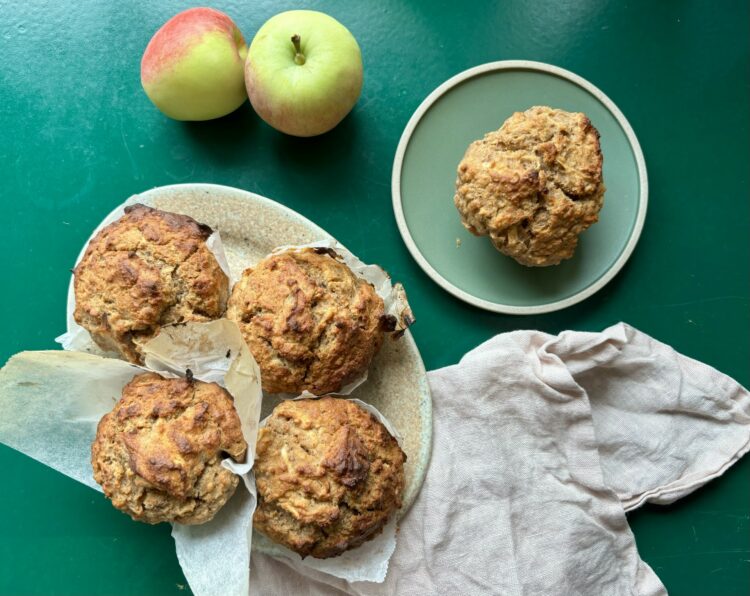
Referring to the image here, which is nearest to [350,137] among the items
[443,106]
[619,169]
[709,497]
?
[443,106]

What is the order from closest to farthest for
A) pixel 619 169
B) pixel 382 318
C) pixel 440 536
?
pixel 382 318 → pixel 440 536 → pixel 619 169

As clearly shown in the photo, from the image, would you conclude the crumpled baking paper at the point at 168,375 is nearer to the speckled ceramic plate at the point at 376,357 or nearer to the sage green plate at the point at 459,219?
the speckled ceramic plate at the point at 376,357

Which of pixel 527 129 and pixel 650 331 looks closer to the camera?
pixel 527 129

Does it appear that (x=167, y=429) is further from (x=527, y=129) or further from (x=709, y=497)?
(x=709, y=497)

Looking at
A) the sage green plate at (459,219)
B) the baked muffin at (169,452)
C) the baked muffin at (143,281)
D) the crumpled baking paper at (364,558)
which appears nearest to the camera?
the baked muffin at (169,452)

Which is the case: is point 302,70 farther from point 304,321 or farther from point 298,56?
point 304,321

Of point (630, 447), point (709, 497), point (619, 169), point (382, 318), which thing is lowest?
point (709, 497)

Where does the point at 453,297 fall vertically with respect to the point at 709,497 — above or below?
above

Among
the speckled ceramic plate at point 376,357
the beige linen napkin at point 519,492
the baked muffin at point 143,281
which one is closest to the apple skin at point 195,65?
the speckled ceramic plate at point 376,357
